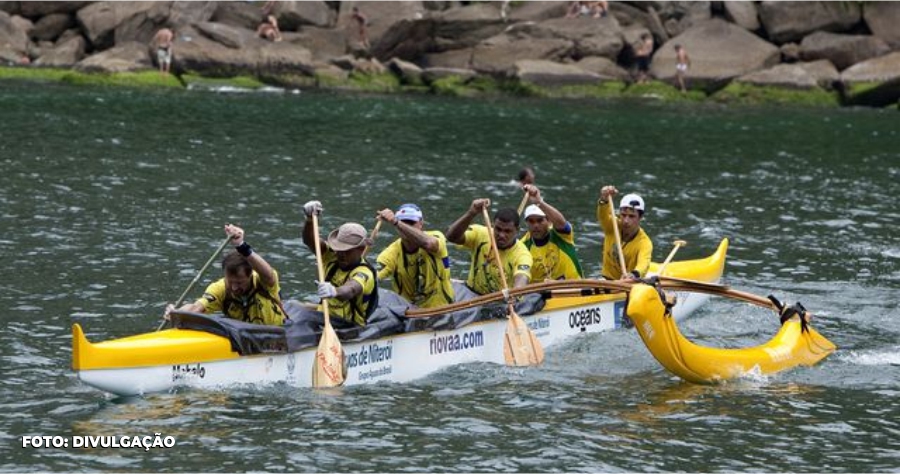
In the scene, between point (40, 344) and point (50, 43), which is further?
point (50, 43)

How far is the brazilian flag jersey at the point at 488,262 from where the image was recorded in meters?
18.7

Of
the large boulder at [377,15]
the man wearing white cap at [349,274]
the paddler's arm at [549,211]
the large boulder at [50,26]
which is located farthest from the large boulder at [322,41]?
the man wearing white cap at [349,274]

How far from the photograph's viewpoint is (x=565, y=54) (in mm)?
57250

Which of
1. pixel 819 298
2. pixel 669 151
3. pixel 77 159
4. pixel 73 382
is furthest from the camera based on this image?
pixel 669 151

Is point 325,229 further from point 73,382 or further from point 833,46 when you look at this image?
point 833,46

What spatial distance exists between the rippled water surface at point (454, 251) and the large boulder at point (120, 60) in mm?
4692

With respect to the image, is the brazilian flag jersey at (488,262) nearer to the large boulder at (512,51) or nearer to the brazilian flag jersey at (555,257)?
the brazilian flag jersey at (555,257)

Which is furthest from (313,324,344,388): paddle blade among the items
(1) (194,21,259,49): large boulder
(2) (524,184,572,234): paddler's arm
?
(1) (194,21,259,49): large boulder

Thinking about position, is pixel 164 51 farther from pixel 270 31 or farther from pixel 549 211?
pixel 549 211

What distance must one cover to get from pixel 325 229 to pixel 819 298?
29.8 feet

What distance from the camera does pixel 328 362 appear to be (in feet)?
51.0

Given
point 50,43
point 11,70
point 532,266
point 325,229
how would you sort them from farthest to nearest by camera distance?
point 50,43, point 11,70, point 325,229, point 532,266

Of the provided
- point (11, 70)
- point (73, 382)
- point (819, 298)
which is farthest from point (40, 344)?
point (11, 70)

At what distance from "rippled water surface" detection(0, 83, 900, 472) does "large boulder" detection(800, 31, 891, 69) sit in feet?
21.7
